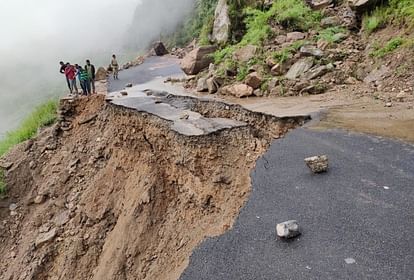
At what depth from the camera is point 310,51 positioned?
10.8 meters

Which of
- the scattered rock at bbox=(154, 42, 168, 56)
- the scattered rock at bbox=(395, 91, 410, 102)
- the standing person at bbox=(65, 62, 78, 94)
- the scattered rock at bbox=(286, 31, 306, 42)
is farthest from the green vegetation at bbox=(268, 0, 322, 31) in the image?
the scattered rock at bbox=(154, 42, 168, 56)

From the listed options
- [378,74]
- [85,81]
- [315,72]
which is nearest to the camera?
[378,74]

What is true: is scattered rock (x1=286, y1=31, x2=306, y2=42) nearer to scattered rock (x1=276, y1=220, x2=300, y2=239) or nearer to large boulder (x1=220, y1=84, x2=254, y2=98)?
large boulder (x1=220, y1=84, x2=254, y2=98)

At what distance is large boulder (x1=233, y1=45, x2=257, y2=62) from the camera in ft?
40.4

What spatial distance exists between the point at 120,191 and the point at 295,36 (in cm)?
748

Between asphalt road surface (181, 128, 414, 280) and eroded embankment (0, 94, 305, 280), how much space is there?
448mm

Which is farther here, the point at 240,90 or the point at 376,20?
the point at 240,90

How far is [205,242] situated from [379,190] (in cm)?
212

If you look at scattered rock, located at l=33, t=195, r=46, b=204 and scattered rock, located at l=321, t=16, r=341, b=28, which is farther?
scattered rock, located at l=321, t=16, r=341, b=28

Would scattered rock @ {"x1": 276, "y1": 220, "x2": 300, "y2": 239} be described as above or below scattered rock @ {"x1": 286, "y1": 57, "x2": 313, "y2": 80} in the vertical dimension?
below

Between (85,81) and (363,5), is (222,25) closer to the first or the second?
(363,5)

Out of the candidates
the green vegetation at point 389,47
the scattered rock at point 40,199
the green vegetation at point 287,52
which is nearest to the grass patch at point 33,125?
the scattered rock at point 40,199

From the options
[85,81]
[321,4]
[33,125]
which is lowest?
[33,125]

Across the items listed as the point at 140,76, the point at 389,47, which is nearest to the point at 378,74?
the point at 389,47
